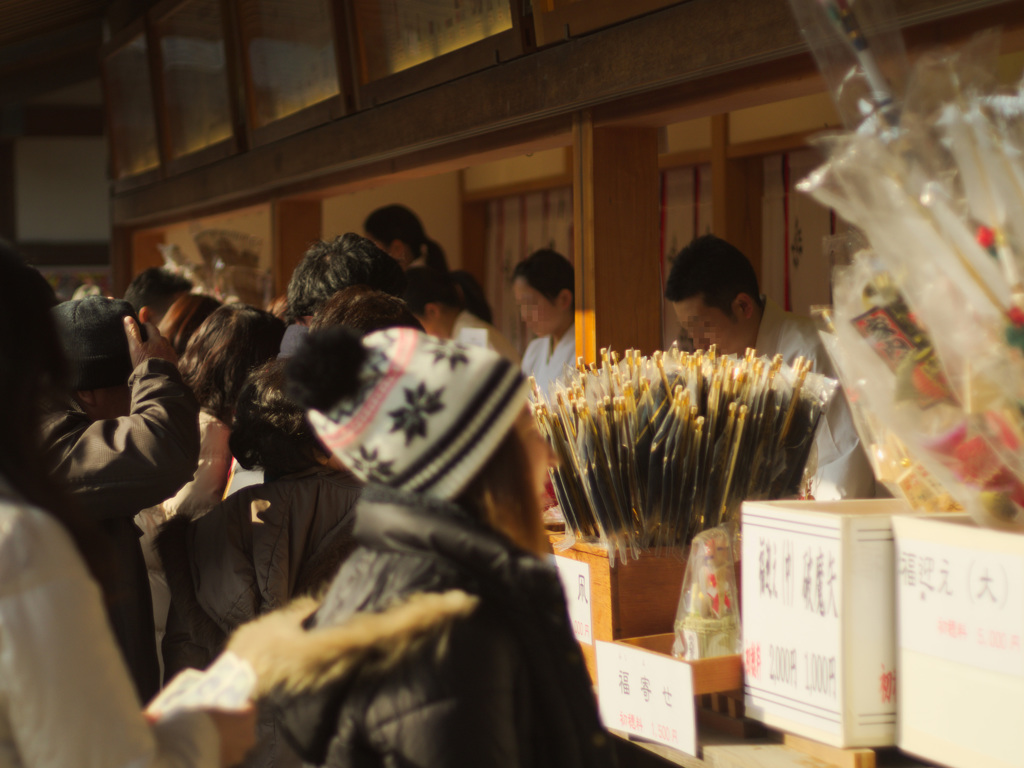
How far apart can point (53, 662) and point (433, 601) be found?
310 millimetres

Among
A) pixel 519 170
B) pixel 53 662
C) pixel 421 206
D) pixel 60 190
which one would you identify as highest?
pixel 60 190

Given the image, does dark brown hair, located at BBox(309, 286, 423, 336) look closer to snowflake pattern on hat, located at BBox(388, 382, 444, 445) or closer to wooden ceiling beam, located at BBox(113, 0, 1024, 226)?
wooden ceiling beam, located at BBox(113, 0, 1024, 226)

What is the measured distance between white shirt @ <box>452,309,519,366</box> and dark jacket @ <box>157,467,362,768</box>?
2.64 feet

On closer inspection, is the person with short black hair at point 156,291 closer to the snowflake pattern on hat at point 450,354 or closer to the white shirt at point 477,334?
the white shirt at point 477,334

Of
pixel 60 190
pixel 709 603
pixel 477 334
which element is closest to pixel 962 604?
pixel 709 603

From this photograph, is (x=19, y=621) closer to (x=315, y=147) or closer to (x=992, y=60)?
(x=992, y=60)

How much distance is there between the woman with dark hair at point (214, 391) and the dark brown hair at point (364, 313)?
0.29 m

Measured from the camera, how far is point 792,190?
4.05m

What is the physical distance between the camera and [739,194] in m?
4.23

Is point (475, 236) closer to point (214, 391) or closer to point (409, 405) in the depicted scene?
point (214, 391)

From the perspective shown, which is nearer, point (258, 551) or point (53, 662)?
point (53, 662)

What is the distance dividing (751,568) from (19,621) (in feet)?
2.75

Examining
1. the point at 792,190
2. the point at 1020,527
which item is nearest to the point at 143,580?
the point at 1020,527

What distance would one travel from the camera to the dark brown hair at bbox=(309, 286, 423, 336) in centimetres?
185
